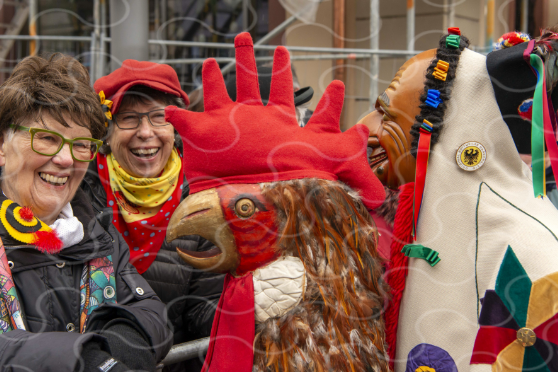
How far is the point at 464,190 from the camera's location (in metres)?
1.18

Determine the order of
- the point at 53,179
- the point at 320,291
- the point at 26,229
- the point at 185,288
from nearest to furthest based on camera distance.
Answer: the point at 320,291 < the point at 26,229 < the point at 53,179 < the point at 185,288

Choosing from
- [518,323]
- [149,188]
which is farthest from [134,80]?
[518,323]

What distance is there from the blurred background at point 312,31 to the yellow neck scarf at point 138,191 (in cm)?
163

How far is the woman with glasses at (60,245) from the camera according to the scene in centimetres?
124

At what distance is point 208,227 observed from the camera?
3.51ft

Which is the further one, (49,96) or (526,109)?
(49,96)

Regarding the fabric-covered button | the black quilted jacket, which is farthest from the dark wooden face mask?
the black quilted jacket

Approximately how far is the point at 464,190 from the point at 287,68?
535mm

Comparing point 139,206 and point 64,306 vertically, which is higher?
point 139,206

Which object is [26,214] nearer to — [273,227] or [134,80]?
[273,227]

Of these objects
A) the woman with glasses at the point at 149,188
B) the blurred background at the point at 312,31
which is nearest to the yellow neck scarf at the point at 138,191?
the woman with glasses at the point at 149,188

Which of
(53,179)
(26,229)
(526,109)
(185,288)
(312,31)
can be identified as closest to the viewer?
(526,109)

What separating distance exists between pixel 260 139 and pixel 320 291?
372 mm

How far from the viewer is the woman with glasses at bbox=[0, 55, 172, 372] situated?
124cm
